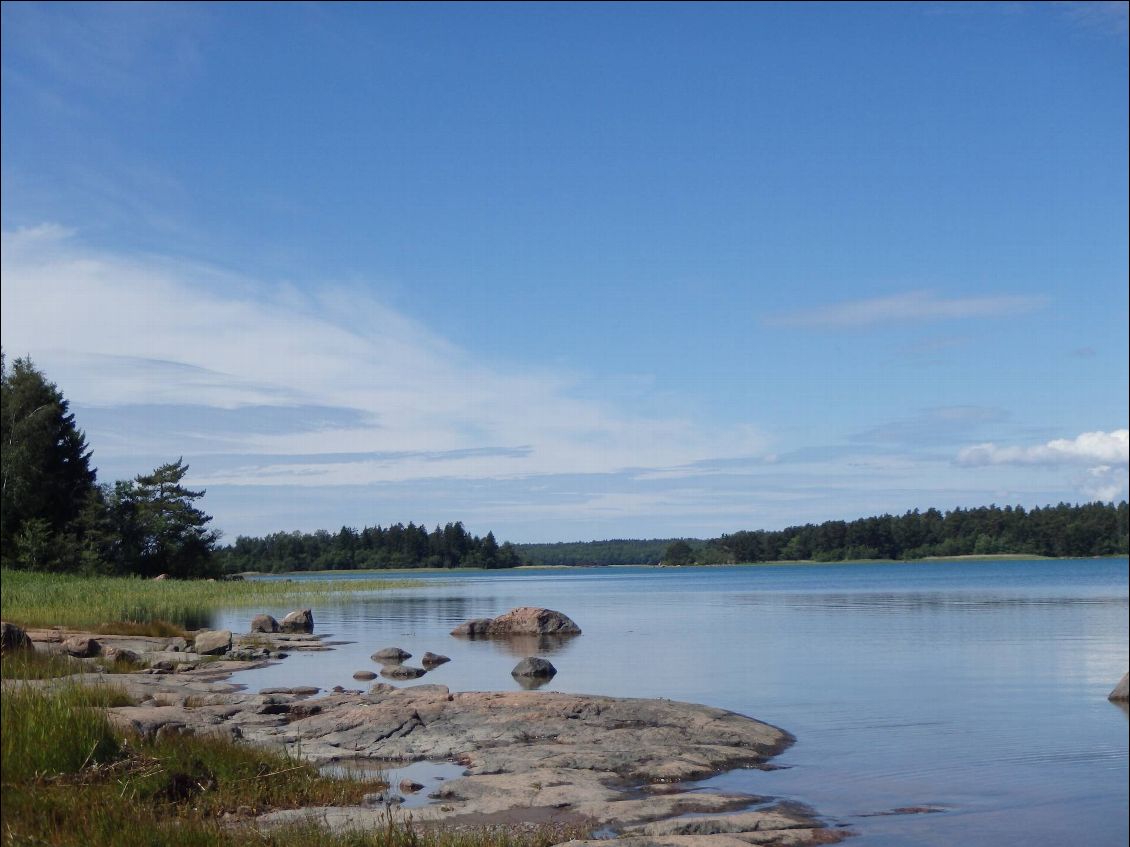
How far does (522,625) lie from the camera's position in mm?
43188

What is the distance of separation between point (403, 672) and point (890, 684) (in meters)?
12.5

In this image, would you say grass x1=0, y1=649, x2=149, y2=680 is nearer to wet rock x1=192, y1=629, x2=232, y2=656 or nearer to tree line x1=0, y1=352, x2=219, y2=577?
wet rock x1=192, y1=629, x2=232, y2=656

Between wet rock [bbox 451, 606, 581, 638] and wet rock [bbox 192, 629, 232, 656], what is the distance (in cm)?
1196

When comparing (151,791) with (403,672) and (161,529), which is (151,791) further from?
(161,529)

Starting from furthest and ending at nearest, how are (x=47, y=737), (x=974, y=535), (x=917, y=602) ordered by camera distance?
(x=974, y=535), (x=917, y=602), (x=47, y=737)

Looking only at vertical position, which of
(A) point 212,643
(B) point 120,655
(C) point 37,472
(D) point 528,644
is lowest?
(D) point 528,644

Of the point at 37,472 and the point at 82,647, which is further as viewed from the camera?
the point at 37,472

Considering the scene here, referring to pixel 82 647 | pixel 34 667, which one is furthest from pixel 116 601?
pixel 34 667

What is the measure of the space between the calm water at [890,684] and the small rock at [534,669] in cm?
63

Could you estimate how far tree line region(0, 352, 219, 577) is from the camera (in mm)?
63812

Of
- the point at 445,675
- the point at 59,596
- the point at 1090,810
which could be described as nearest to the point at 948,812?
the point at 1090,810

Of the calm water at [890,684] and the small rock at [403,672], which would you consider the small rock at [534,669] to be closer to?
the calm water at [890,684]

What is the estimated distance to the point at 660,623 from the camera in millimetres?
50344

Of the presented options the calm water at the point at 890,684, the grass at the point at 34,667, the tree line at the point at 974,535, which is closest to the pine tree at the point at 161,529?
the calm water at the point at 890,684
